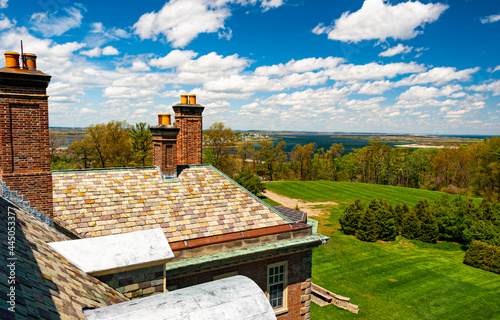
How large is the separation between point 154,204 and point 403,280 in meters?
18.8

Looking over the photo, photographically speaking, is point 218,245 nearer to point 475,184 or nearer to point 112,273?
point 112,273

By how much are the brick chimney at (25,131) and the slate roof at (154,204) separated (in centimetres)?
137

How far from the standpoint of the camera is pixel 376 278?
70.9 feet

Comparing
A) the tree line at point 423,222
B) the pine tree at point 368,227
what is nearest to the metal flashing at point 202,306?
the pine tree at point 368,227

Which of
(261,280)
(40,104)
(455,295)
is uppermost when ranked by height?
(40,104)

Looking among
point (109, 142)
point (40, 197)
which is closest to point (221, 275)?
point (40, 197)

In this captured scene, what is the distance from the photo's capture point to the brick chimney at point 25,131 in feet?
27.2

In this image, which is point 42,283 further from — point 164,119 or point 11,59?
point 164,119

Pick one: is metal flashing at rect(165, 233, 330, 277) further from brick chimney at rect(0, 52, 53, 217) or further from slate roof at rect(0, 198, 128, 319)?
brick chimney at rect(0, 52, 53, 217)

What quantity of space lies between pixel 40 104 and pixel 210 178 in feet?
22.0

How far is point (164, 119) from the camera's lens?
497 inches

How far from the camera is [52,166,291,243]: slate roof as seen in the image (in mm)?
10039

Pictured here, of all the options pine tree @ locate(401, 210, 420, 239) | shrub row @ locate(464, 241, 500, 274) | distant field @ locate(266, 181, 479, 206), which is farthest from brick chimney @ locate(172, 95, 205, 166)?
distant field @ locate(266, 181, 479, 206)

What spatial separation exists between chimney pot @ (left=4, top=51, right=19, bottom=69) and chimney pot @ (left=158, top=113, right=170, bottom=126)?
5.01 meters
